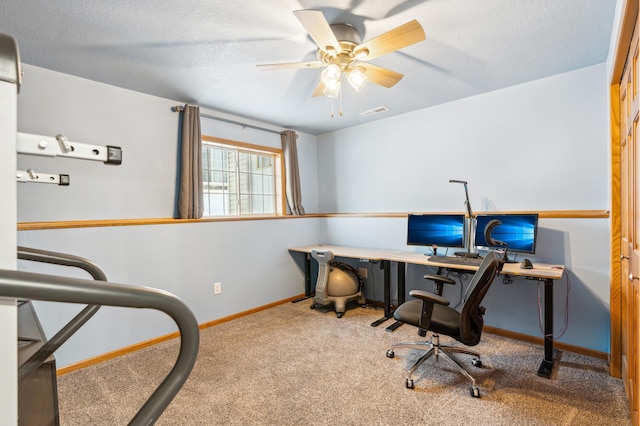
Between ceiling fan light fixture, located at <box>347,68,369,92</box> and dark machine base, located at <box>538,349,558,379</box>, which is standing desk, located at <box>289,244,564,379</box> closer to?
dark machine base, located at <box>538,349,558,379</box>

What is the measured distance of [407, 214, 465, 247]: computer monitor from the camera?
3.25 metres

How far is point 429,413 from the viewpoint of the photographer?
1.95m

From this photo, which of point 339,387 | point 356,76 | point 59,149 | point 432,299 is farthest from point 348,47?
point 339,387

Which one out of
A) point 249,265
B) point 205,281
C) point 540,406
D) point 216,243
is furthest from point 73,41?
point 540,406

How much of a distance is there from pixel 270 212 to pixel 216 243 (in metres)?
1.09

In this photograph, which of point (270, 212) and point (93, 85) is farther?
point (270, 212)

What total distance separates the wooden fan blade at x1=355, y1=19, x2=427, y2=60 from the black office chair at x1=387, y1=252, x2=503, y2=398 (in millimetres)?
1445

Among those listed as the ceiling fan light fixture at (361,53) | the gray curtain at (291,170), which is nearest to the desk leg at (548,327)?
the ceiling fan light fixture at (361,53)

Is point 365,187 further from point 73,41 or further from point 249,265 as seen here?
point 73,41

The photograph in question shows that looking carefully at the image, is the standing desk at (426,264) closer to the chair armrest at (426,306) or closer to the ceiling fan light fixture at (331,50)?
the chair armrest at (426,306)

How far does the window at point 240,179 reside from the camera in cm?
383

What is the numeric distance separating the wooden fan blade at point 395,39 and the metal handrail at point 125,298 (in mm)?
1770

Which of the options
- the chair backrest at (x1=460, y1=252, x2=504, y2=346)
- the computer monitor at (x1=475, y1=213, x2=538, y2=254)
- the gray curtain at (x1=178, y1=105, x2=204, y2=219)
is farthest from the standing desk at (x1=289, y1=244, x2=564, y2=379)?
the gray curtain at (x1=178, y1=105, x2=204, y2=219)

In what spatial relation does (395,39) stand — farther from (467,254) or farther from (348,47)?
(467,254)
